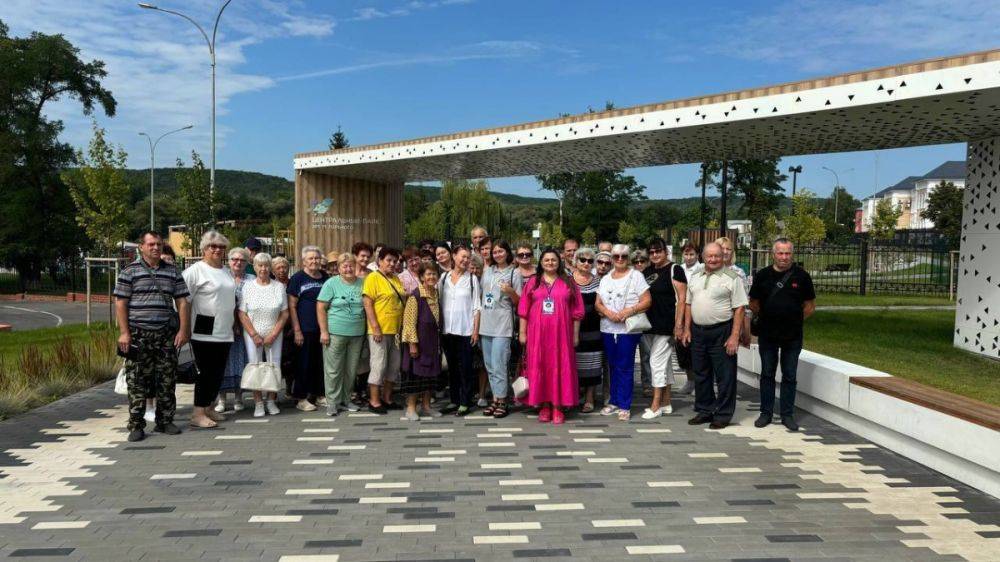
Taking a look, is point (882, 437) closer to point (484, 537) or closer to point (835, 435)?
point (835, 435)

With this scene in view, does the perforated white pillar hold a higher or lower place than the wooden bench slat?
higher

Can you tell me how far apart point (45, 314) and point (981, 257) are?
24107mm

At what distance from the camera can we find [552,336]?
6547mm

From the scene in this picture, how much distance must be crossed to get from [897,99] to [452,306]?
21.1ft

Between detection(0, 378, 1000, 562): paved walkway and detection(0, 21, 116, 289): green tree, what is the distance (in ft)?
115

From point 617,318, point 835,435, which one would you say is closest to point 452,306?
point 617,318

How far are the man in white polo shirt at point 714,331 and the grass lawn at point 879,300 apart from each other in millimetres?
14611

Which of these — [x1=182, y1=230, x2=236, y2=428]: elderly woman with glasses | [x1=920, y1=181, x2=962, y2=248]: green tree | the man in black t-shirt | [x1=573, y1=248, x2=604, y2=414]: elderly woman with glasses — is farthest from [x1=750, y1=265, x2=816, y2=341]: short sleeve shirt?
[x1=920, y1=181, x2=962, y2=248]: green tree

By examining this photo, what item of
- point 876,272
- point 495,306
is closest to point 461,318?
point 495,306

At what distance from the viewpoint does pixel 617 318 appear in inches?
261

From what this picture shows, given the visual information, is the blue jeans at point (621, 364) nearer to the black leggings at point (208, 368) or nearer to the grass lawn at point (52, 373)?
the black leggings at point (208, 368)

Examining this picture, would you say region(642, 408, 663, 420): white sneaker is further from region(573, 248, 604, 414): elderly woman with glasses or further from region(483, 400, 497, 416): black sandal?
region(483, 400, 497, 416): black sandal

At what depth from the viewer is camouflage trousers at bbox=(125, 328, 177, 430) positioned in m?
5.85

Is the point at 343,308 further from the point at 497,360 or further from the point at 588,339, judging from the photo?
the point at 588,339
